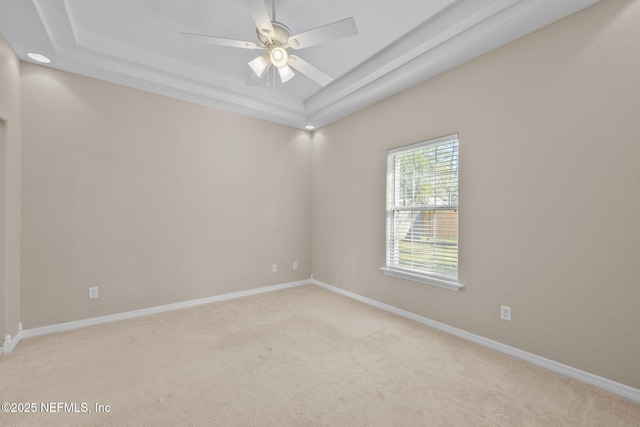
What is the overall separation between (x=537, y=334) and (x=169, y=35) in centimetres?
443

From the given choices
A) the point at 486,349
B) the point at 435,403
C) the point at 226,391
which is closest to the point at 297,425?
the point at 226,391

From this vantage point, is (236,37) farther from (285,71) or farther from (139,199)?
(139,199)

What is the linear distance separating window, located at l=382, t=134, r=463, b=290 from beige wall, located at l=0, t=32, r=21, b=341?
387 cm

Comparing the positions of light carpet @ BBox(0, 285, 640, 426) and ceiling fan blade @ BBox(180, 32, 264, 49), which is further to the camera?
ceiling fan blade @ BBox(180, 32, 264, 49)

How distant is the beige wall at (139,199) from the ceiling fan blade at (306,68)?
1838 millimetres

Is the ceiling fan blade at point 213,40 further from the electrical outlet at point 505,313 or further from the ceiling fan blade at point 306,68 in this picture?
the electrical outlet at point 505,313

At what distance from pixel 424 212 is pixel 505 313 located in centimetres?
125

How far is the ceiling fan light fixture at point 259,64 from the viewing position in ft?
7.88

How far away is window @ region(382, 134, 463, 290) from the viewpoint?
283 centimetres

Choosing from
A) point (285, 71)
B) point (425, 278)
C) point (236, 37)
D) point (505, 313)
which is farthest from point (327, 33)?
point (505, 313)

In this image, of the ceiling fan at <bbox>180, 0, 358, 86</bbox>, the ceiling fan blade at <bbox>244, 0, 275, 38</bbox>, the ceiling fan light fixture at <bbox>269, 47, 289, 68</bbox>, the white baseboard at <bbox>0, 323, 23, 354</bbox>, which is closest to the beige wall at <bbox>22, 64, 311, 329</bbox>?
the white baseboard at <bbox>0, 323, 23, 354</bbox>

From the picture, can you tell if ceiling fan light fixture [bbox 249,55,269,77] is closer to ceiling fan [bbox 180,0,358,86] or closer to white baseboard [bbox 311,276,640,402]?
ceiling fan [bbox 180,0,358,86]

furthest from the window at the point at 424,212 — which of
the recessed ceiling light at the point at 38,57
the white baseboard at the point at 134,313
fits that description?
the recessed ceiling light at the point at 38,57

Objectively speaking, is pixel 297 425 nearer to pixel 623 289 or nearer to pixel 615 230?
pixel 623 289
